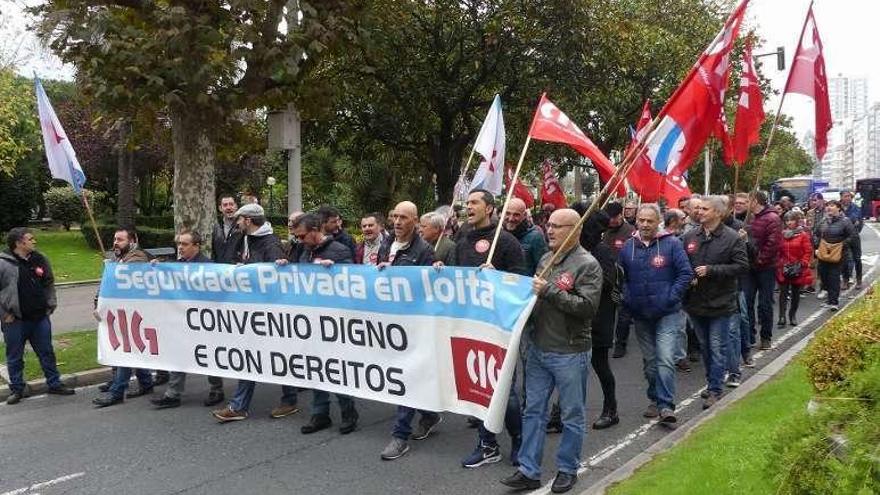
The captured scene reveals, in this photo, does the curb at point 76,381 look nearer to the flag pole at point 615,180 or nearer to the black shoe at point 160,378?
the black shoe at point 160,378

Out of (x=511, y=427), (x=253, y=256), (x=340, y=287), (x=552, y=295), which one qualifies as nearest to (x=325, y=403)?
(x=340, y=287)

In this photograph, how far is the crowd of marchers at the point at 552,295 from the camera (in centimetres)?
483

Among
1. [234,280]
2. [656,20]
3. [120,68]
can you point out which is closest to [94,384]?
[234,280]

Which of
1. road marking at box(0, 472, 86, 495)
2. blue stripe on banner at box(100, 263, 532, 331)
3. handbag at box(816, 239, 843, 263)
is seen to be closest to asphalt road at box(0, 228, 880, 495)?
road marking at box(0, 472, 86, 495)

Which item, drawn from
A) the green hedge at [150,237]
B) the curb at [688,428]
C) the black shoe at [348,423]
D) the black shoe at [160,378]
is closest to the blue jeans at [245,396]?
the black shoe at [348,423]

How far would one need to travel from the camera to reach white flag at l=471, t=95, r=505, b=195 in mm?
7578

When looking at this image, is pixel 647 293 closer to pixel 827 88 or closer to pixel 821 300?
pixel 827 88

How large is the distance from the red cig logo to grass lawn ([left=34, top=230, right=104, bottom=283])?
13.4m

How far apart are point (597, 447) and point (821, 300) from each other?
30.7 ft

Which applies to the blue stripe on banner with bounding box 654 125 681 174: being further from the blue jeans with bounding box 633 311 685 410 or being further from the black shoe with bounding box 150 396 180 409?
the black shoe with bounding box 150 396 180 409

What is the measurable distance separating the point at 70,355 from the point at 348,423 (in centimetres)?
509

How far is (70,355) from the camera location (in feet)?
31.5

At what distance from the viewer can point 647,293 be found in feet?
20.4

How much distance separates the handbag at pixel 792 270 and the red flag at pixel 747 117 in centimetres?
286
